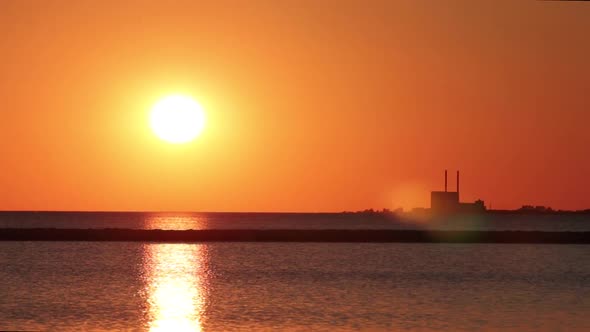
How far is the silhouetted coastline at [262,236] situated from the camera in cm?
9544

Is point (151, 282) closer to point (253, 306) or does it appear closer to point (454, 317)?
point (253, 306)

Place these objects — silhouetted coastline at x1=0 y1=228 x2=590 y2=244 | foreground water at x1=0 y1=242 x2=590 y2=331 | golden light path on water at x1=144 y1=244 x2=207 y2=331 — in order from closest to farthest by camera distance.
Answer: golden light path on water at x1=144 y1=244 x2=207 y2=331
foreground water at x1=0 y1=242 x2=590 y2=331
silhouetted coastline at x1=0 y1=228 x2=590 y2=244

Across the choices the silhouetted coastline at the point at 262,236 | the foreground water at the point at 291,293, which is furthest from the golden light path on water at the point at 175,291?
the silhouetted coastline at the point at 262,236

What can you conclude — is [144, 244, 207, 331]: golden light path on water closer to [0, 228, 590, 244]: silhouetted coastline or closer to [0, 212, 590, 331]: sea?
[0, 212, 590, 331]: sea

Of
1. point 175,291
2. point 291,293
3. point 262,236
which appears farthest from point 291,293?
point 262,236

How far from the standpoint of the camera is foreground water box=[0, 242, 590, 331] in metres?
32.0

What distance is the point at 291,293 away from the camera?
43.8 m

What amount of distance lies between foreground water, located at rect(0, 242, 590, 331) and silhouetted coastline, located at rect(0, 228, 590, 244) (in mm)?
17068

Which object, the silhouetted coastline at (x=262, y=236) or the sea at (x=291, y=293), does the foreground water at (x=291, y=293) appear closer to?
the sea at (x=291, y=293)

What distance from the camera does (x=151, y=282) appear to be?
50.3 meters

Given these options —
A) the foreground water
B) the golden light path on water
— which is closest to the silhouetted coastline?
the foreground water

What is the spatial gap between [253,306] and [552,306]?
10.5 m

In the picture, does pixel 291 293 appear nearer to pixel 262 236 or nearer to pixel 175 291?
pixel 175 291

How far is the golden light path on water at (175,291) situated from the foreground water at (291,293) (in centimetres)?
5
